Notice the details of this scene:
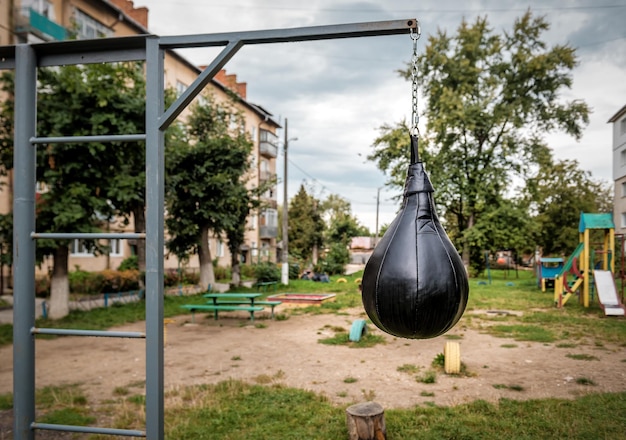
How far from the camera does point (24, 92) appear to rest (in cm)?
313

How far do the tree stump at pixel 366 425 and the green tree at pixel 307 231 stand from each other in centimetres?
2826

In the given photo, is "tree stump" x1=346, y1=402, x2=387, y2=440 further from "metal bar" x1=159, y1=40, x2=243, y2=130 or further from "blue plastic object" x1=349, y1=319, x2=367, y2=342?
"blue plastic object" x1=349, y1=319, x2=367, y2=342

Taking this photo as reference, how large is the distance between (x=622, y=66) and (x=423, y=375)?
1423 cm

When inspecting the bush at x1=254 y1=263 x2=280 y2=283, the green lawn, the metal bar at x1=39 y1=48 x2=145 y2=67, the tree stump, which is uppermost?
the metal bar at x1=39 y1=48 x2=145 y2=67

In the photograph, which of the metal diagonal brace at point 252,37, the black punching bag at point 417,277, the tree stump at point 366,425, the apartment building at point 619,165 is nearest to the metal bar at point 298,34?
the metal diagonal brace at point 252,37

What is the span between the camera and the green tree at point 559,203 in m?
28.1

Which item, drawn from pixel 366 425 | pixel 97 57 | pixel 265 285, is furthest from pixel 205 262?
pixel 97 57

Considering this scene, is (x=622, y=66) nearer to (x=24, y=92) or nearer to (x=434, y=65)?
(x=434, y=65)

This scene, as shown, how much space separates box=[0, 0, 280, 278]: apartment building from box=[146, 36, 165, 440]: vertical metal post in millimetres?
5995

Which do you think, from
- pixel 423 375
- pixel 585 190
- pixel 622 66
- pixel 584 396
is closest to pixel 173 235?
pixel 423 375

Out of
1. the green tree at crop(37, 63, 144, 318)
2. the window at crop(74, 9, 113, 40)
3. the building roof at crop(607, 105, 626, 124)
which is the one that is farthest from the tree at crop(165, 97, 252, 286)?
the building roof at crop(607, 105, 626, 124)

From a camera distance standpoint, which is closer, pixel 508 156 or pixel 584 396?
pixel 584 396

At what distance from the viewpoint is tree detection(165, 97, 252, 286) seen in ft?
57.9

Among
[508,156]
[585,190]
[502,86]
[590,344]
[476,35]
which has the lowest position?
[590,344]
